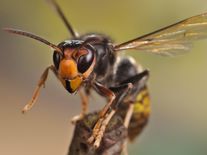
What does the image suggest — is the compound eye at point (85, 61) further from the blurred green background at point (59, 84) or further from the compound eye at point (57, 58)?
the blurred green background at point (59, 84)

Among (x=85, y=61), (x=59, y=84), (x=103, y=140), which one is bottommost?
(x=59, y=84)

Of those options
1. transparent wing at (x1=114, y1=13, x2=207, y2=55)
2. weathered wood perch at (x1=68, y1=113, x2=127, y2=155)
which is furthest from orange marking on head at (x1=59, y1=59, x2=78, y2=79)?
transparent wing at (x1=114, y1=13, x2=207, y2=55)

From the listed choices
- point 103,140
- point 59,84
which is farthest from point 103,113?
point 59,84

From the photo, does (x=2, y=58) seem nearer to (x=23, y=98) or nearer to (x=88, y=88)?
(x=23, y=98)

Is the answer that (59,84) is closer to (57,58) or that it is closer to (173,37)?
(173,37)

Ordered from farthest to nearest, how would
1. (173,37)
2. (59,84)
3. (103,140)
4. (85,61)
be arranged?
(59,84) < (173,37) < (85,61) < (103,140)
